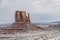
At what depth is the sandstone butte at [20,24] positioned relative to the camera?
215cm

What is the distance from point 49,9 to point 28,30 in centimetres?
54

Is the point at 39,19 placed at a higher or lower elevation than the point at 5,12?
lower

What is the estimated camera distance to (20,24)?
2.18m

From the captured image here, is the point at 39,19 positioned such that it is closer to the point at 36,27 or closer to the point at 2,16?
the point at 36,27

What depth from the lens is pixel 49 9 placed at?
7.52ft

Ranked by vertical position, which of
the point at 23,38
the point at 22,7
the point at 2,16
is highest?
the point at 22,7

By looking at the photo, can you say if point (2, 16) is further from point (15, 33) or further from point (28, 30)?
point (28, 30)

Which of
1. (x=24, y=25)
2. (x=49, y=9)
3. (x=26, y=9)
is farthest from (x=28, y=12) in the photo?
(x=49, y=9)

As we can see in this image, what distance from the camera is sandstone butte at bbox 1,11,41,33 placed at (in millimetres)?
2152

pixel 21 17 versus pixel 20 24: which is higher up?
pixel 21 17

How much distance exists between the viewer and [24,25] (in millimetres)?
2203

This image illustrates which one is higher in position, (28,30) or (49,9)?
(49,9)

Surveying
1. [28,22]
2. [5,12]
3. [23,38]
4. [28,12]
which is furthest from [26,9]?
[23,38]

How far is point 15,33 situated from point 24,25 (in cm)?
21
